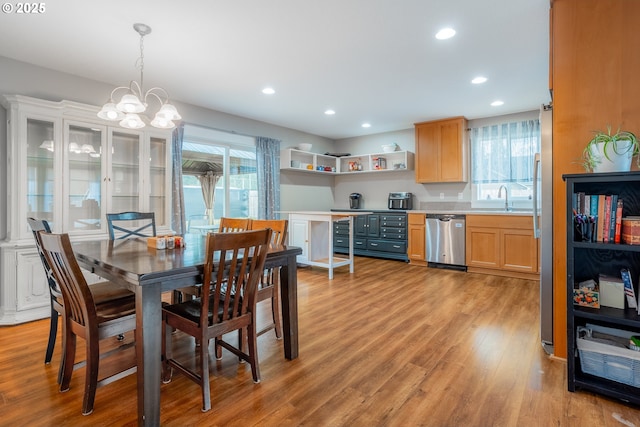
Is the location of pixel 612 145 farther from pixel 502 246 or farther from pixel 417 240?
pixel 417 240

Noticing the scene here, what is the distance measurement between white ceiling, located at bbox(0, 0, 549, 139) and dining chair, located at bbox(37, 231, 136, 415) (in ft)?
5.73

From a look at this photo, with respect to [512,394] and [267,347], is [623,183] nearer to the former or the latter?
[512,394]

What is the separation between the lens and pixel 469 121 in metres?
5.41

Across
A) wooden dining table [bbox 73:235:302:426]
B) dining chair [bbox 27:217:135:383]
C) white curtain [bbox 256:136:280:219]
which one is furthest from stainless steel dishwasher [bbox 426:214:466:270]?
dining chair [bbox 27:217:135:383]

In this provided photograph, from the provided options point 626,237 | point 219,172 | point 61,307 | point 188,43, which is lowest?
point 61,307

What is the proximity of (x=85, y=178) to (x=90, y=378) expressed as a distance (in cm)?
245

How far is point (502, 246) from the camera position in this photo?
4496 mm

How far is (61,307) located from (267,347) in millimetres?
1315

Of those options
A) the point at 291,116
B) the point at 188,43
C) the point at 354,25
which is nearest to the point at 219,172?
the point at 291,116

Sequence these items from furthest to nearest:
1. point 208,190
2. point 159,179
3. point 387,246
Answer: point 387,246 < point 208,190 < point 159,179

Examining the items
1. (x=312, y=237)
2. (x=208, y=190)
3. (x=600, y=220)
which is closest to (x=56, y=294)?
(x=208, y=190)

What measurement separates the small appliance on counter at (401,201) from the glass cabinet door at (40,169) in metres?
4.90

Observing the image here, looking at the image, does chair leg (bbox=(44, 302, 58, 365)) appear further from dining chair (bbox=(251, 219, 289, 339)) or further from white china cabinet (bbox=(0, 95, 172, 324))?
dining chair (bbox=(251, 219, 289, 339))

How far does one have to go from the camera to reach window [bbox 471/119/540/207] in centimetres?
488
